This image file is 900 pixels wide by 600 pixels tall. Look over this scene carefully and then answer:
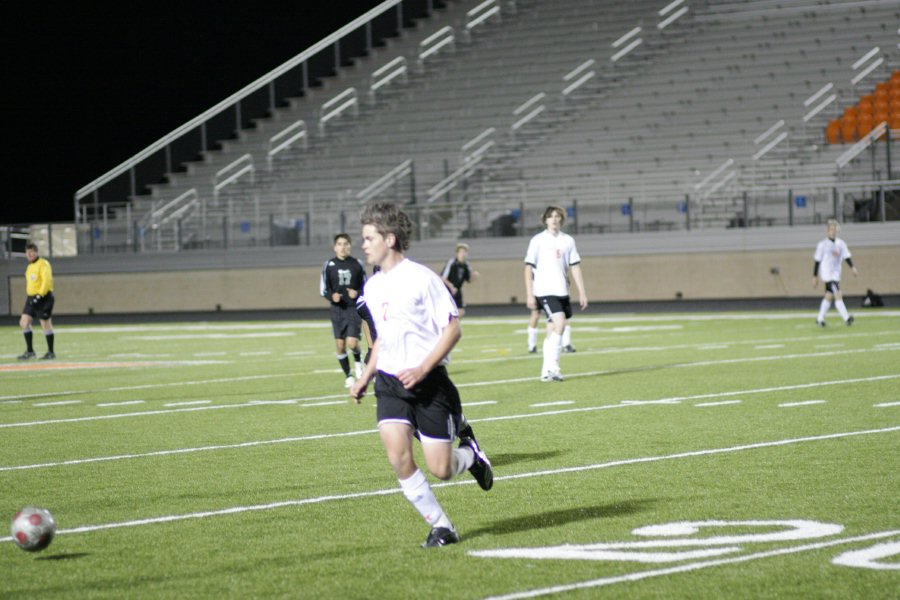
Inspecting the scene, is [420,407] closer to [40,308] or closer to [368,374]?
[368,374]

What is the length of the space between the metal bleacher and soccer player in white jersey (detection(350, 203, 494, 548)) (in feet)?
98.6

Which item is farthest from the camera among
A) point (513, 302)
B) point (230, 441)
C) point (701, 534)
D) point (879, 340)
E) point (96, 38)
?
point (96, 38)

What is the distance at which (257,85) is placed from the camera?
1886 inches

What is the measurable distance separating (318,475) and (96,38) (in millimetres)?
39693

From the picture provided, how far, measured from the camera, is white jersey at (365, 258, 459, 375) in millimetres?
7180

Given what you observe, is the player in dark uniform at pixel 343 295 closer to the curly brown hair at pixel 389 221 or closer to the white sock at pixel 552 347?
the white sock at pixel 552 347

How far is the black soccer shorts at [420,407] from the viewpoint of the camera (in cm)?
707

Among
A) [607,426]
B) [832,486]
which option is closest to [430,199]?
[607,426]

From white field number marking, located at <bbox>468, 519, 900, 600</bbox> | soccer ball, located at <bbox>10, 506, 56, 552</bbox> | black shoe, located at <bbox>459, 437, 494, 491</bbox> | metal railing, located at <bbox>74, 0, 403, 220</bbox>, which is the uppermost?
metal railing, located at <bbox>74, 0, 403, 220</bbox>

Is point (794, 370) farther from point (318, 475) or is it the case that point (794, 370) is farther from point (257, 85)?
point (257, 85)

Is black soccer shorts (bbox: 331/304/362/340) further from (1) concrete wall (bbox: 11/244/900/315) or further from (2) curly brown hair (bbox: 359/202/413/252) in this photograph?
(1) concrete wall (bbox: 11/244/900/315)

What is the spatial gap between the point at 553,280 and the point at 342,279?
8.58 ft

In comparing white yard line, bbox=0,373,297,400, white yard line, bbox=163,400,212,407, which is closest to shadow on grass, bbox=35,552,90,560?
white yard line, bbox=163,400,212,407

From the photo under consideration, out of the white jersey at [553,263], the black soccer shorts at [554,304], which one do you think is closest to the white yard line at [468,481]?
the black soccer shorts at [554,304]
